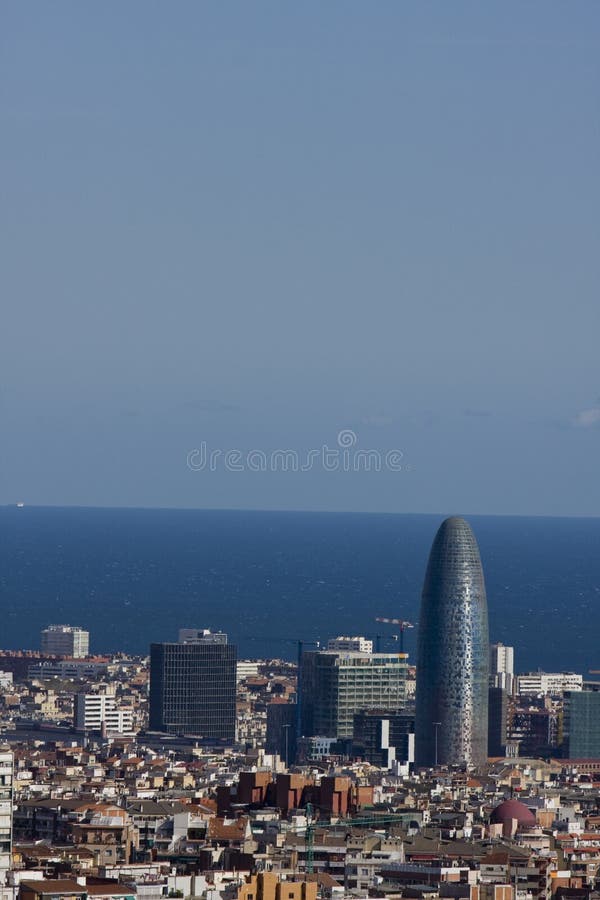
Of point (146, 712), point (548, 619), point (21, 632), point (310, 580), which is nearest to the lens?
point (146, 712)

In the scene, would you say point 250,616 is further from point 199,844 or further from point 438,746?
point 199,844

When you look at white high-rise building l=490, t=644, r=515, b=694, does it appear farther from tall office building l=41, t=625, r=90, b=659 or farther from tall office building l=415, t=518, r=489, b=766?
tall office building l=41, t=625, r=90, b=659

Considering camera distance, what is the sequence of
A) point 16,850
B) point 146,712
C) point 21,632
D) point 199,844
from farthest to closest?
1. point 21,632
2. point 146,712
3. point 199,844
4. point 16,850

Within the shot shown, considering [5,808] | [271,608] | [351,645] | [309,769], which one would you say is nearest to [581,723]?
[351,645]

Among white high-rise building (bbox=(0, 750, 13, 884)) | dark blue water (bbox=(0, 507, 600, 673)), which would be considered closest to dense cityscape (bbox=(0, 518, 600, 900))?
white high-rise building (bbox=(0, 750, 13, 884))

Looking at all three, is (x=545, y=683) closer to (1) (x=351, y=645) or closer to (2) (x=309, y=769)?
(1) (x=351, y=645)

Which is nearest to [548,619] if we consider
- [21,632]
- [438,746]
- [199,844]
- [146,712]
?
[21,632]
